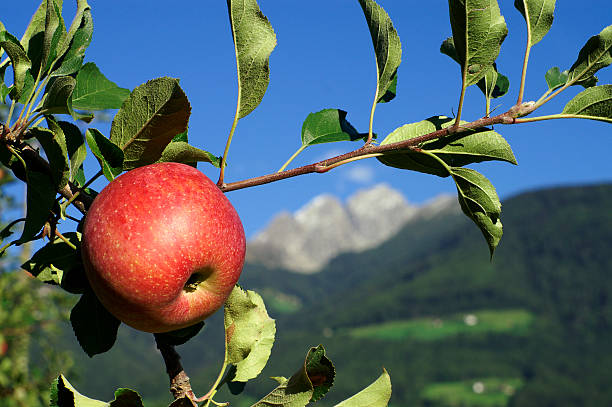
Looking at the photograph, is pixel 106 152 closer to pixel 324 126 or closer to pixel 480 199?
pixel 324 126

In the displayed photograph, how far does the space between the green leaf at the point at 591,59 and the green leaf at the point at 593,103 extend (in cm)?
8

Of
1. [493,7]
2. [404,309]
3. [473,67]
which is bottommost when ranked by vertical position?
[404,309]

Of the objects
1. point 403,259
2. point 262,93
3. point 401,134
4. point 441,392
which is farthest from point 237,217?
point 403,259

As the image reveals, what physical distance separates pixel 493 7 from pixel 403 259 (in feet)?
376

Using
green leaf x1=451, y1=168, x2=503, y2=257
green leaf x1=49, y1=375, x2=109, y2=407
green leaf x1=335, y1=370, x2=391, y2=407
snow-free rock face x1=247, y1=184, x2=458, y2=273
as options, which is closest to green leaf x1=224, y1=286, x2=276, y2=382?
green leaf x1=335, y1=370, x2=391, y2=407

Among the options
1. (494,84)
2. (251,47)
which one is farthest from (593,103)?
(251,47)

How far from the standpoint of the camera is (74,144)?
1.04 metres

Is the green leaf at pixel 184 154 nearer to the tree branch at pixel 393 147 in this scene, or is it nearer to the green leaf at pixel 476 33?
the tree branch at pixel 393 147

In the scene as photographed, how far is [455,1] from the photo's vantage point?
0.95 meters

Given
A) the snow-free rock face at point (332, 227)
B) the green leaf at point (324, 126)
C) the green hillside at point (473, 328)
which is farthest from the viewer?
the snow-free rock face at point (332, 227)

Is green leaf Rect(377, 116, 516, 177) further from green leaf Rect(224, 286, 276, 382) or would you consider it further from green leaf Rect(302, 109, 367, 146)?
green leaf Rect(224, 286, 276, 382)

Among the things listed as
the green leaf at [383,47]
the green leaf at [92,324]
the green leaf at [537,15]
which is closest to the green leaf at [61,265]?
the green leaf at [92,324]

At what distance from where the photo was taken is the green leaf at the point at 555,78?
45.5 inches

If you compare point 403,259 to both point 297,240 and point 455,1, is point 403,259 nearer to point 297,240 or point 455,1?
point 297,240
